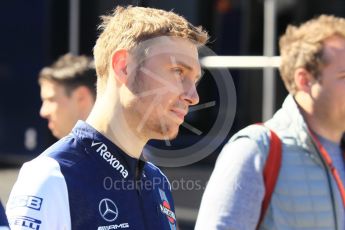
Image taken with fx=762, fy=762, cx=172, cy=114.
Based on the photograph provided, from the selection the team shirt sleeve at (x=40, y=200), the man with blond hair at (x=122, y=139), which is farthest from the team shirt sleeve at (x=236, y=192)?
the team shirt sleeve at (x=40, y=200)

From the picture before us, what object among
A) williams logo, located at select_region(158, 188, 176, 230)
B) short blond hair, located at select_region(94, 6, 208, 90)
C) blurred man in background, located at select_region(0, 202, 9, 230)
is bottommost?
williams logo, located at select_region(158, 188, 176, 230)

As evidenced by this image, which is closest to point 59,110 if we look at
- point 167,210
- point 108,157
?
point 167,210

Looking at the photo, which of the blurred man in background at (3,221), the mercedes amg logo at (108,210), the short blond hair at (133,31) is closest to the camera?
the blurred man in background at (3,221)

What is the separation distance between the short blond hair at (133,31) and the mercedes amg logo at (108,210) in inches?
16.0

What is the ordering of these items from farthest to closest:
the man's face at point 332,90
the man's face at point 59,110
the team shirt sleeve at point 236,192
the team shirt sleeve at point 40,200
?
the man's face at point 59,110, the man's face at point 332,90, the team shirt sleeve at point 236,192, the team shirt sleeve at point 40,200

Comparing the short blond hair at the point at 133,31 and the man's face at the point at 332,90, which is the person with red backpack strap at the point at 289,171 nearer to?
the man's face at the point at 332,90

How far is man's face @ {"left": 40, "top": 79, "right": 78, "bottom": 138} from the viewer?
3.79m

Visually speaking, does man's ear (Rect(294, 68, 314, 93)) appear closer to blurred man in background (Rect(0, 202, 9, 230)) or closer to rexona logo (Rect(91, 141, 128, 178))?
rexona logo (Rect(91, 141, 128, 178))

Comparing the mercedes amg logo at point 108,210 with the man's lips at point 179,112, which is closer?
the mercedes amg logo at point 108,210

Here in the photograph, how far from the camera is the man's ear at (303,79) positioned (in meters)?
2.99

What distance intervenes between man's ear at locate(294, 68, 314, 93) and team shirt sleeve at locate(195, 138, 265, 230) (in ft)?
1.42

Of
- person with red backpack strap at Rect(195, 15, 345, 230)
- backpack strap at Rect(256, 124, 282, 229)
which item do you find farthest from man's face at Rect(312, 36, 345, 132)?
backpack strap at Rect(256, 124, 282, 229)

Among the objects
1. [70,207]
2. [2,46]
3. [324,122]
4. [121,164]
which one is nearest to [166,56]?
[121,164]

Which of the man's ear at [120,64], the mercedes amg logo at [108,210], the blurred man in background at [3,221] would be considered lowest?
the mercedes amg logo at [108,210]
